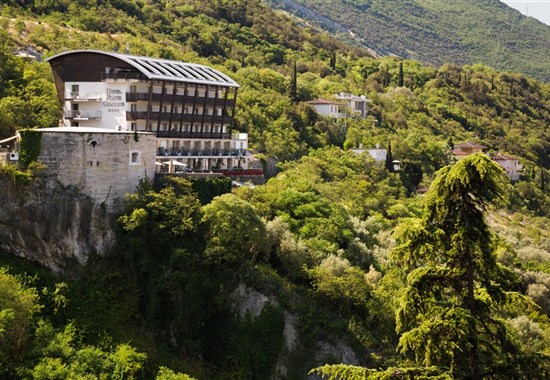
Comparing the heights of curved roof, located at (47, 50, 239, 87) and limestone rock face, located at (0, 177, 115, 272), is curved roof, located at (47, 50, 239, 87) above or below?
above

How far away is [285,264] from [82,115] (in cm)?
1827

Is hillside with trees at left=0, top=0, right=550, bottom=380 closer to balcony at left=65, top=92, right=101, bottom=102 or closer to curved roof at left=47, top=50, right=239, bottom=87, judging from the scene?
balcony at left=65, top=92, right=101, bottom=102

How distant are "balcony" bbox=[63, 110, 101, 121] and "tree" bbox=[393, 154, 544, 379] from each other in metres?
34.7

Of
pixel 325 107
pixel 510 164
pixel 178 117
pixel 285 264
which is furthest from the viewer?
pixel 510 164

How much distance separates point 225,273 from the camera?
128 feet

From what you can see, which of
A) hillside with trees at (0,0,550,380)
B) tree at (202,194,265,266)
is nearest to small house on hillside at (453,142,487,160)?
hillside with trees at (0,0,550,380)

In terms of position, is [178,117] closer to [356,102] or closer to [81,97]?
[81,97]

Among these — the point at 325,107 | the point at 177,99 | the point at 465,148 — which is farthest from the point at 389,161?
the point at 177,99

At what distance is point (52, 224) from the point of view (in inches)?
1512

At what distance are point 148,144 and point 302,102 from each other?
52.0 meters

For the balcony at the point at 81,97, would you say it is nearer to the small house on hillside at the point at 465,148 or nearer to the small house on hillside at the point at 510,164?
the small house on hillside at the point at 465,148

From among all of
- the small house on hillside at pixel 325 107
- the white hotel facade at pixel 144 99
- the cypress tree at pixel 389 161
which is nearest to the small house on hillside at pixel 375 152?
the cypress tree at pixel 389 161

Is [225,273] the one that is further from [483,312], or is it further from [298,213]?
[483,312]

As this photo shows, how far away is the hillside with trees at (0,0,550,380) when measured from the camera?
18656 mm
